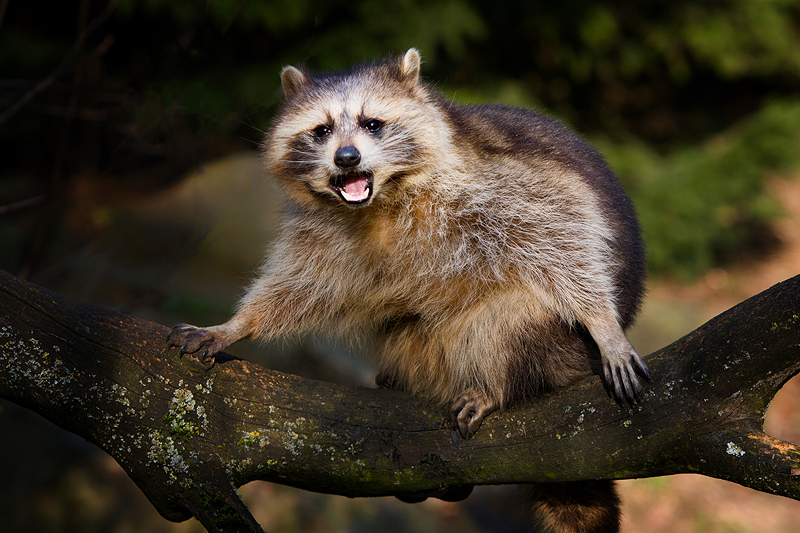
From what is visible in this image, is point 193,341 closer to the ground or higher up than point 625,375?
closer to the ground

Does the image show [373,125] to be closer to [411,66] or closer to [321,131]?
[321,131]

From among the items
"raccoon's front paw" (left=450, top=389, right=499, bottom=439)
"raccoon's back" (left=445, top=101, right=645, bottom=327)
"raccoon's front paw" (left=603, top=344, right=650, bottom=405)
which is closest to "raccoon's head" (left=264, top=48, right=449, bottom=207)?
"raccoon's back" (left=445, top=101, right=645, bottom=327)

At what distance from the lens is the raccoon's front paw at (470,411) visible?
2389mm

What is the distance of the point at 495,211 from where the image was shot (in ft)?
8.70

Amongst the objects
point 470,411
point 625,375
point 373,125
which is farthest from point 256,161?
point 625,375

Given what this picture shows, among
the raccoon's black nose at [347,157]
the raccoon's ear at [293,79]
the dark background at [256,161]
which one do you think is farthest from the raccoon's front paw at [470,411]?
the dark background at [256,161]

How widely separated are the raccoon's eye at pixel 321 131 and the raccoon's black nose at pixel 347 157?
0.88 feet

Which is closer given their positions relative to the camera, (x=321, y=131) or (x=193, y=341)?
(x=193, y=341)

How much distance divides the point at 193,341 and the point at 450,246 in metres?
1.06

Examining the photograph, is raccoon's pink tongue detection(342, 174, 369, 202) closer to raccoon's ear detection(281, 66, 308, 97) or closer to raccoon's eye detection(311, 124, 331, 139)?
raccoon's eye detection(311, 124, 331, 139)

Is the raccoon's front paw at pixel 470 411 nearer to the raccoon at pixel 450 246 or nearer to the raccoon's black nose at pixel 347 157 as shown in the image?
the raccoon at pixel 450 246

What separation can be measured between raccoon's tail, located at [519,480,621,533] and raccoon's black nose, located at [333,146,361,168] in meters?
1.54

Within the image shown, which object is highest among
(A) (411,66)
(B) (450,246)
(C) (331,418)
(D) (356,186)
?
(A) (411,66)

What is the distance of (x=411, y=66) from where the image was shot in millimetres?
2859
